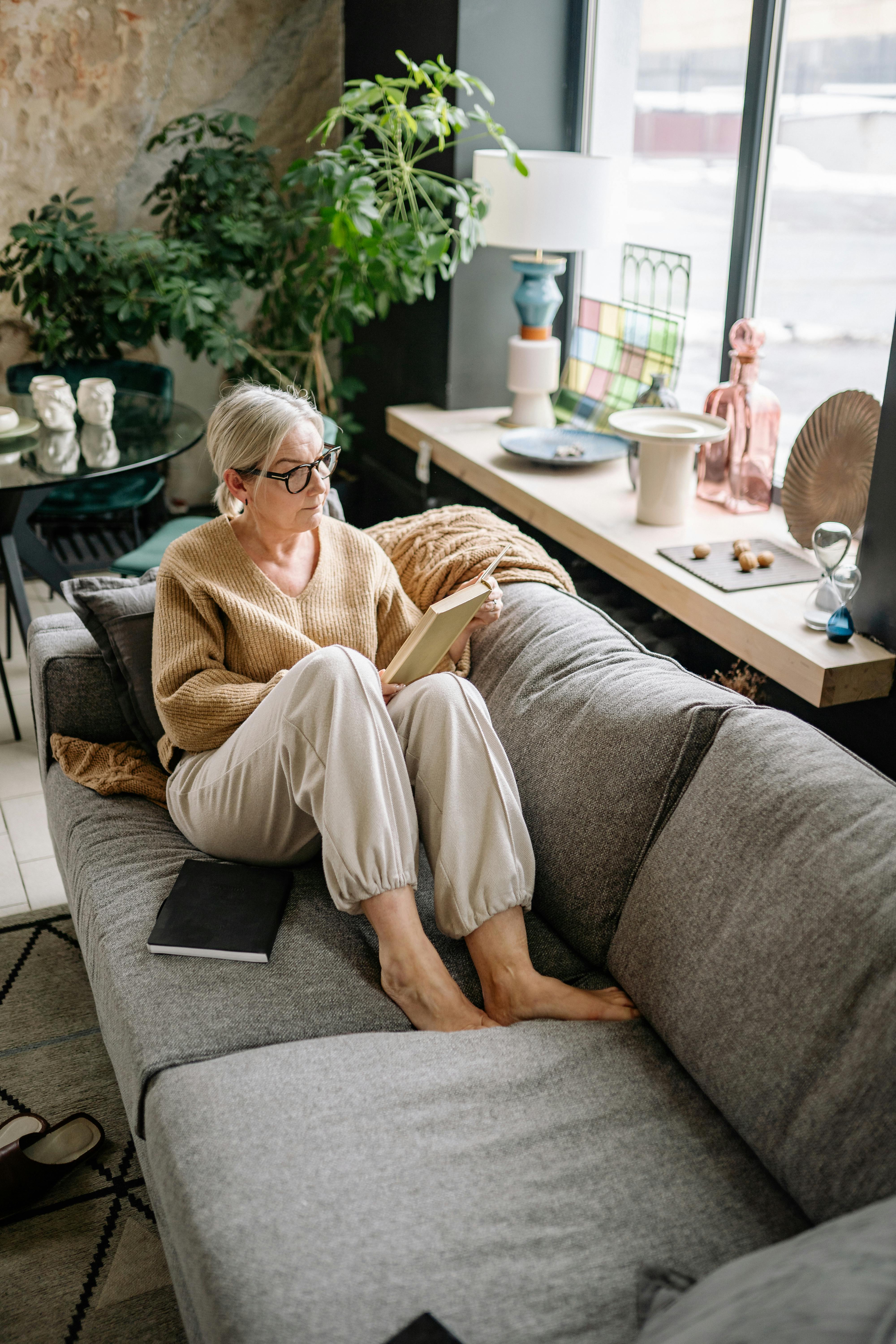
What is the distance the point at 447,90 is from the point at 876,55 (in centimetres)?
153

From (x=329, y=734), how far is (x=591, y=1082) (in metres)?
0.59

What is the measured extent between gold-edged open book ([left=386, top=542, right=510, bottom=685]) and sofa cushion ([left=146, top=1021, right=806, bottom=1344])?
611 millimetres

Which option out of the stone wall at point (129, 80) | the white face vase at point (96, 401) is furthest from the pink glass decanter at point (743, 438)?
the stone wall at point (129, 80)

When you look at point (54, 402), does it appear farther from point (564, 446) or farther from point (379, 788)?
point (379, 788)

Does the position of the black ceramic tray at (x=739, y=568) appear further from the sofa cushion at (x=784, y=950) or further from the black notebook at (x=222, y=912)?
the black notebook at (x=222, y=912)

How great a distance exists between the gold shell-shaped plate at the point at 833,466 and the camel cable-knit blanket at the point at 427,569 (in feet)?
1.63

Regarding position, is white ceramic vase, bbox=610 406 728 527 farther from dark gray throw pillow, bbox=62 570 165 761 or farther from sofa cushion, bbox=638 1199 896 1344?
sofa cushion, bbox=638 1199 896 1344

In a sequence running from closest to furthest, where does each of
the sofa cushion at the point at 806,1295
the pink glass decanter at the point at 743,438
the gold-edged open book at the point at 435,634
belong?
1. the sofa cushion at the point at 806,1295
2. the gold-edged open book at the point at 435,634
3. the pink glass decanter at the point at 743,438

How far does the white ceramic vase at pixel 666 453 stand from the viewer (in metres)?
2.35

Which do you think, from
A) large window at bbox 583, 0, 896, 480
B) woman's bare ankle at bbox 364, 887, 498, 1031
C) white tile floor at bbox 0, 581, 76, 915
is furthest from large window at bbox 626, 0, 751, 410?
white tile floor at bbox 0, 581, 76, 915

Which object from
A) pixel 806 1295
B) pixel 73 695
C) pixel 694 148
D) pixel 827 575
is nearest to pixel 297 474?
pixel 73 695

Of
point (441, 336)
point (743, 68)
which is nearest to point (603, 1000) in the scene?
point (743, 68)

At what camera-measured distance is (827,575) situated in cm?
195

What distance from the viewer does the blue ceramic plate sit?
112 inches
